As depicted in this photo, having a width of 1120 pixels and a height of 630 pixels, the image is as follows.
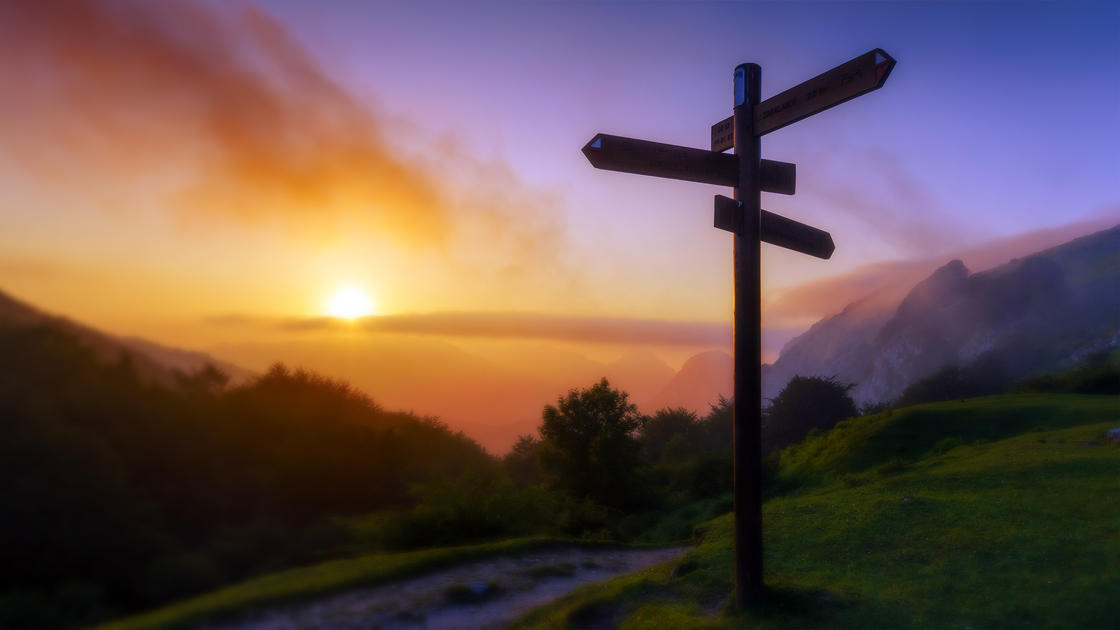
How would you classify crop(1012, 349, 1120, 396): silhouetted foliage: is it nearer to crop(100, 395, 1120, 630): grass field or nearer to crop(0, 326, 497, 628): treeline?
crop(100, 395, 1120, 630): grass field

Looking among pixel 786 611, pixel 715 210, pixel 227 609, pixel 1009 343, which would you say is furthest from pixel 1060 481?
pixel 1009 343

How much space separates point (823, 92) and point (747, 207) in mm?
1390

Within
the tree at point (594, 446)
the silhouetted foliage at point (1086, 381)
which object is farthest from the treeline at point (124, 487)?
the silhouetted foliage at point (1086, 381)

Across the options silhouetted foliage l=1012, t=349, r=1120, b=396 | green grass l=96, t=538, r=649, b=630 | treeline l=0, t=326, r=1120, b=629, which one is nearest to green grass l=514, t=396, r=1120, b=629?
green grass l=96, t=538, r=649, b=630

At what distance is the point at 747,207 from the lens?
6.08 m

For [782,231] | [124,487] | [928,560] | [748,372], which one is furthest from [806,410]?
[124,487]

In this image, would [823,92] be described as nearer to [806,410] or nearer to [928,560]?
[928,560]

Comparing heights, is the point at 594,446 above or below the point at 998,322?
below

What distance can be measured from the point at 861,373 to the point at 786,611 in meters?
127

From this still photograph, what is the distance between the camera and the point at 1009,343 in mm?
80250

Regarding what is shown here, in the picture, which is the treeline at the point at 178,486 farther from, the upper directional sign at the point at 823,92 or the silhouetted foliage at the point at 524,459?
the silhouetted foliage at the point at 524,459

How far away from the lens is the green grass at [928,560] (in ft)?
18.8

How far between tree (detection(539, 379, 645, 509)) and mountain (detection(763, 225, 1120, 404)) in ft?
155

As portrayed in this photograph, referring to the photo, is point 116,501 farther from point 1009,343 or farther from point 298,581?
point 1009,343
